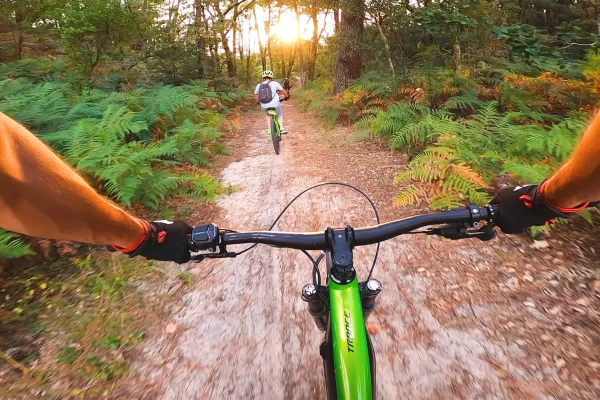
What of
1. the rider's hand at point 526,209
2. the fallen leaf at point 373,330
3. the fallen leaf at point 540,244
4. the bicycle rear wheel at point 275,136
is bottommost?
the fallen leaf at point 373,330

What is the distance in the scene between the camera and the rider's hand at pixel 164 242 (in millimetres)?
1215

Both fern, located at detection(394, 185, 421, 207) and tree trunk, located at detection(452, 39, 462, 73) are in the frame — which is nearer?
fern, located at detection(394, 185, 421, 207)

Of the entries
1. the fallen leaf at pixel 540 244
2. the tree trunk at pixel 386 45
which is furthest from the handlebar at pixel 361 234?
the tree trunk at pixel 386 45

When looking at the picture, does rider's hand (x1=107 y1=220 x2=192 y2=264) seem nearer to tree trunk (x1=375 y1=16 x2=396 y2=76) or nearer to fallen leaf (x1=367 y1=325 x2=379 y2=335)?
fallen leaf (x1=367 y1=325 x2=379 y2=335)

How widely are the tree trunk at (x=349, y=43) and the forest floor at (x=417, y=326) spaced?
6.46m

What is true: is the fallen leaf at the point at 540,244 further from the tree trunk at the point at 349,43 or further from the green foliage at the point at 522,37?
the tree trunk at the point at 349,43

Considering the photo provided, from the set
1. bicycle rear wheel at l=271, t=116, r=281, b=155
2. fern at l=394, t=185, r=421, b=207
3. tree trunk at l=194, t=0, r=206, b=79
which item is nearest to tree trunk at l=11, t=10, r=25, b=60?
tree trunk at l=194, t=0, r=206, b=79

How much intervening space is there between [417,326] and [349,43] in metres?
8.44

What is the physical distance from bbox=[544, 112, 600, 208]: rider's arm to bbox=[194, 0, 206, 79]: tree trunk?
13.3 meters

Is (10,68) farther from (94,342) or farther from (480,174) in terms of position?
(480,174)

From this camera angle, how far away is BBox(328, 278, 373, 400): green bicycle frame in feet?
4.01

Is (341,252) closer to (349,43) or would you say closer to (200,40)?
(349,43)

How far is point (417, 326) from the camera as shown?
2.61 m

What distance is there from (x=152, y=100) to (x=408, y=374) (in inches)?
273
